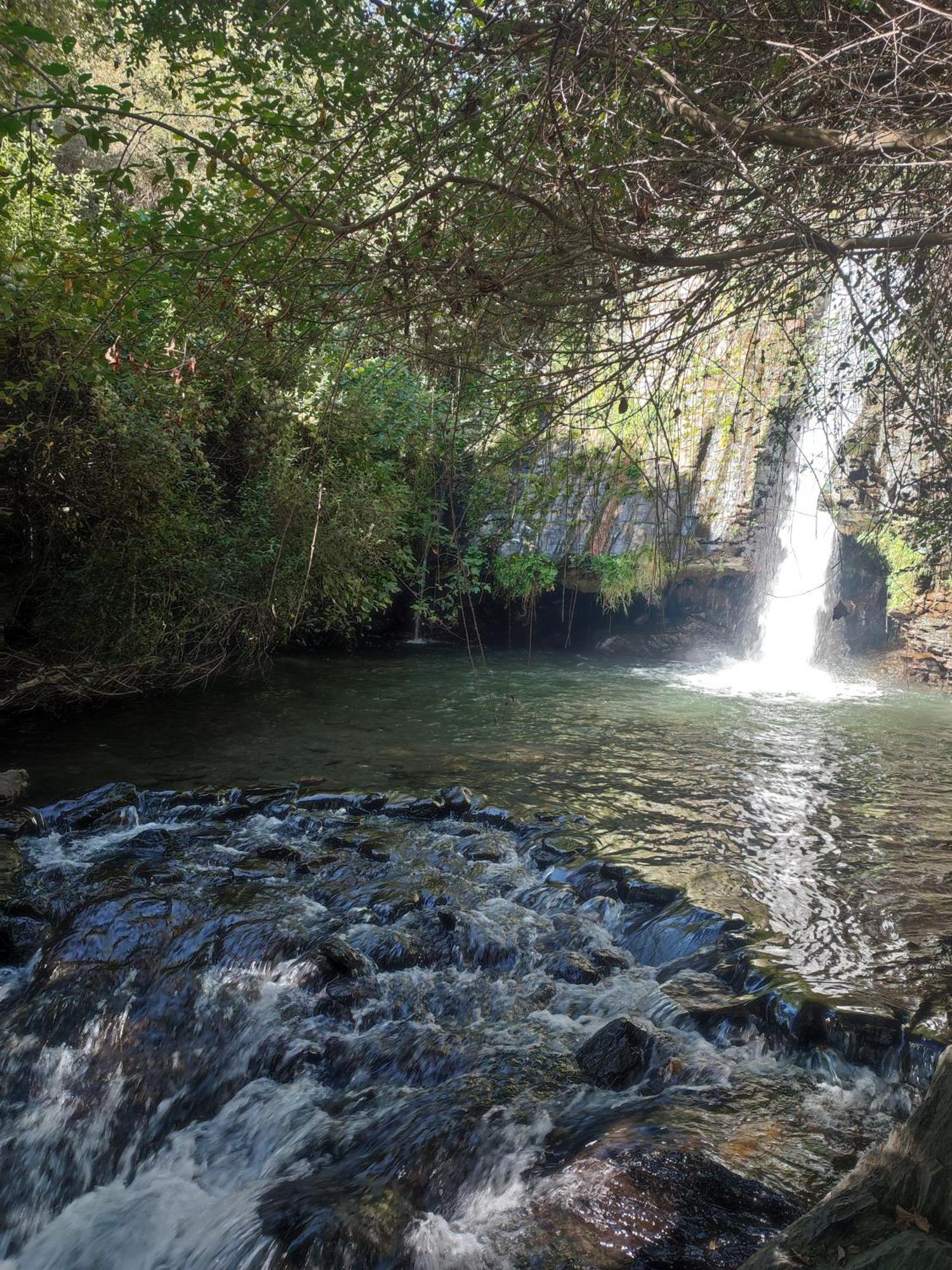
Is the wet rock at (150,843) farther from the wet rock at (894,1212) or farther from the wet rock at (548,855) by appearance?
the wet rock at (894,1212)

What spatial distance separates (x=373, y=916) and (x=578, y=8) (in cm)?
432

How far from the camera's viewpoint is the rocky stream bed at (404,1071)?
2.85m

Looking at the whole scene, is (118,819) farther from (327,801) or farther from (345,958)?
(345,958)

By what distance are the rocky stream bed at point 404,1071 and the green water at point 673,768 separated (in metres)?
0.57

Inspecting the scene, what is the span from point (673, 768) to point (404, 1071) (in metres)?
4.75

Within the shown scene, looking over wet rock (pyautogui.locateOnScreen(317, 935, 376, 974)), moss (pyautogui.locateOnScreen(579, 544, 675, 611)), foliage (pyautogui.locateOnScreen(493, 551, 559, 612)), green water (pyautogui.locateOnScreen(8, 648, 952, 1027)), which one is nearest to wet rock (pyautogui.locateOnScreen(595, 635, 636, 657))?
moss (pyautogui.locateOnScreen(579, 544, 675, 611))

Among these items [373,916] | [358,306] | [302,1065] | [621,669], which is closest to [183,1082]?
[302,1065]

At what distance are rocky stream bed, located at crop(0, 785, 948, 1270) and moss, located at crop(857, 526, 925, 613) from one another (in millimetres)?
10629

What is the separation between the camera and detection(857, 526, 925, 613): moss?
1398cm

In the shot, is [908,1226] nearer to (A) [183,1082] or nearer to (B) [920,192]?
(A) [183,1082]

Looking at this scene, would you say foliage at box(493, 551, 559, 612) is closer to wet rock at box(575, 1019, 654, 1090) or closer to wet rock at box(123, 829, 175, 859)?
wet rock at box(123, 829, 175, 859)

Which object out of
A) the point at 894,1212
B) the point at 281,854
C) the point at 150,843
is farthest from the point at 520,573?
the point at 894,1212

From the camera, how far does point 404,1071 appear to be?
3.77 m

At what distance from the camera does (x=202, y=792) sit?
272 inches
